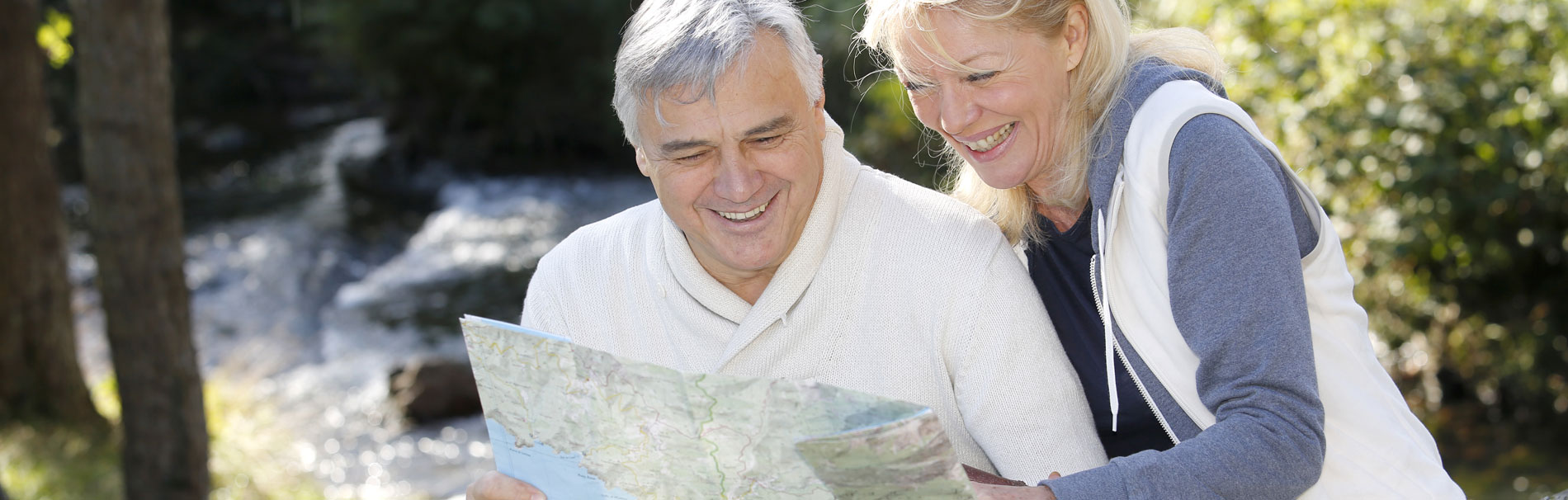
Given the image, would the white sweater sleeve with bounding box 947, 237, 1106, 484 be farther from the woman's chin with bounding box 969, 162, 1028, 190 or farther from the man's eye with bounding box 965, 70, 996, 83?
the man's eye with bounding box 965, 70, 996, 83

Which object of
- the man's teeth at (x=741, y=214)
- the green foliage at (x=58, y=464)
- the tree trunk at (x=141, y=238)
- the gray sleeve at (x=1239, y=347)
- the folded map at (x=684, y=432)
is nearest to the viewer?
the folded map at (x=684, y=432)

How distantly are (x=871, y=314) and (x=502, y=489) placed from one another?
60cm

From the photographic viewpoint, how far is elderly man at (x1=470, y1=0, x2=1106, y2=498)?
67.2 inches

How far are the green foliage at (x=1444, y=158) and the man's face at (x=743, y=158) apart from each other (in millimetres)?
2947

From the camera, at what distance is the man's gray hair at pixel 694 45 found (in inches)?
66.3

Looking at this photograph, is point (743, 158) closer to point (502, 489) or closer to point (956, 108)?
point (956, 108)

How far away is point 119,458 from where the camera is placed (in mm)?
5496

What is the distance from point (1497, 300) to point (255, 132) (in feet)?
54.0

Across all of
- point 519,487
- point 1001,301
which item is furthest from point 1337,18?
point 519,487

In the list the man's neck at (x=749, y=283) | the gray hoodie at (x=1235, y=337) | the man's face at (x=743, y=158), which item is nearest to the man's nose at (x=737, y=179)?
the man's face at (x=743, y=158)

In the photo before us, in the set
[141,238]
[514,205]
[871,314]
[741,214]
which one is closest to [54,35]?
[141,238]

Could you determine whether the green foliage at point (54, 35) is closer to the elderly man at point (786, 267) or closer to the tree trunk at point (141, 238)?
the tree trunk at point (141, 238)

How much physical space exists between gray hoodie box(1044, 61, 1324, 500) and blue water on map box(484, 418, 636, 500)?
1.80 ft

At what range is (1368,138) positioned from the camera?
14.1 ft
